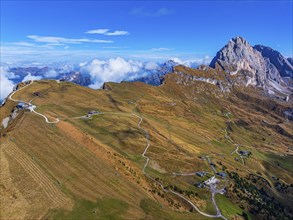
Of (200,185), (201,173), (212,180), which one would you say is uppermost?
(200,185)

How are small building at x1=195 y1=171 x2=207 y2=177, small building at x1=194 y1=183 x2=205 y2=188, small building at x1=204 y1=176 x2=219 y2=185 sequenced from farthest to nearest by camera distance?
small building at x1=195 y1=171 x2=207 y2=177
small building at x1=204 y1=176 x2=219 y2=185
small building at x1=194 y1=183 x2=205 y2=188

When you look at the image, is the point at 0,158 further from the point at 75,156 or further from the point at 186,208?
the point at 186,208

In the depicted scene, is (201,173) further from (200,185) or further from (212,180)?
(200,185)

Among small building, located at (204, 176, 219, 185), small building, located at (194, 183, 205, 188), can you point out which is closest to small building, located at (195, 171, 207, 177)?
small building, located at (204, 176, 219, 185)

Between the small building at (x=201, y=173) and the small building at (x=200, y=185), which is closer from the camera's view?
the small building at (x=200, y=185)

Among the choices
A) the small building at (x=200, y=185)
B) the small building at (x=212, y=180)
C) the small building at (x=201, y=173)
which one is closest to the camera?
the small building at (x=200, y=185)

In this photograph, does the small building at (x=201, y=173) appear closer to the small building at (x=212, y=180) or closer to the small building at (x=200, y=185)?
the small building at (x=212, y=180)

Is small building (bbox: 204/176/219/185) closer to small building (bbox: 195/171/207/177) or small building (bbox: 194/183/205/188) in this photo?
small building (bbox: 194/183/205/188)

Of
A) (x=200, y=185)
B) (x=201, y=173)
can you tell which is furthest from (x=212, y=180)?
(x=200, y=185)

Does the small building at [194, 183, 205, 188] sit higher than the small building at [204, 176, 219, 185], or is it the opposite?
the small building at [194, 183, 205, 188]

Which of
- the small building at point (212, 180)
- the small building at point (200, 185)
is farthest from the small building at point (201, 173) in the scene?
the small building at point (200, 185)

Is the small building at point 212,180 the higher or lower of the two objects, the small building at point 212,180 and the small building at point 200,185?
the lower
